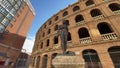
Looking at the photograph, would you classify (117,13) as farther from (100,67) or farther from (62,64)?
(62,64)

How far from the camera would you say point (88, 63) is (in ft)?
30.5

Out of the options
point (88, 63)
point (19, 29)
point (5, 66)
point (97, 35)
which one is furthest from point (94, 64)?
point (19, 29)

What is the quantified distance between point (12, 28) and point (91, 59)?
2304 cm

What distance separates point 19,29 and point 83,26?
22.4 meters

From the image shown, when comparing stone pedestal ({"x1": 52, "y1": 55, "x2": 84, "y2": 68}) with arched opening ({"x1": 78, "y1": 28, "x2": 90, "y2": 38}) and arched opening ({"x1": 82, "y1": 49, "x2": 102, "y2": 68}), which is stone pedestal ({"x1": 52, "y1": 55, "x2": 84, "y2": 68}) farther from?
arched opening ({"x1": 78, "y1": 28, "x2": 90, "y2": 38})

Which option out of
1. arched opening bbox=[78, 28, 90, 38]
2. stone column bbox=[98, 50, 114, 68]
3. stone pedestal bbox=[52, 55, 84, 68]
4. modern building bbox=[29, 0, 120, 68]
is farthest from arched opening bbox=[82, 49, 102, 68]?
stone pedestal bbox=[52, 55, 84, 68]

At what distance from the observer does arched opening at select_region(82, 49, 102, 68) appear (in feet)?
28.9

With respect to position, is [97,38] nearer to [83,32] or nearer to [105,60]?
[105,60]

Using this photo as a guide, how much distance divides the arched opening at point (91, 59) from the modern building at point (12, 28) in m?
19.0

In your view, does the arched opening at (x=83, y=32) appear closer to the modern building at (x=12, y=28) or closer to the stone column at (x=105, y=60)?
the stone column at (x=105, y=60)

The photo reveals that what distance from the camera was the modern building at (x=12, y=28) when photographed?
20.0 metres

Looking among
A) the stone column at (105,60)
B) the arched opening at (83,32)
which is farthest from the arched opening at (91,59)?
the arched opening at (83,32)

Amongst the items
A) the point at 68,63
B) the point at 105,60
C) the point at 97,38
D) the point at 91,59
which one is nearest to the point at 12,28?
the point at 91,59

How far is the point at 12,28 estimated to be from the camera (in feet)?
76.8
